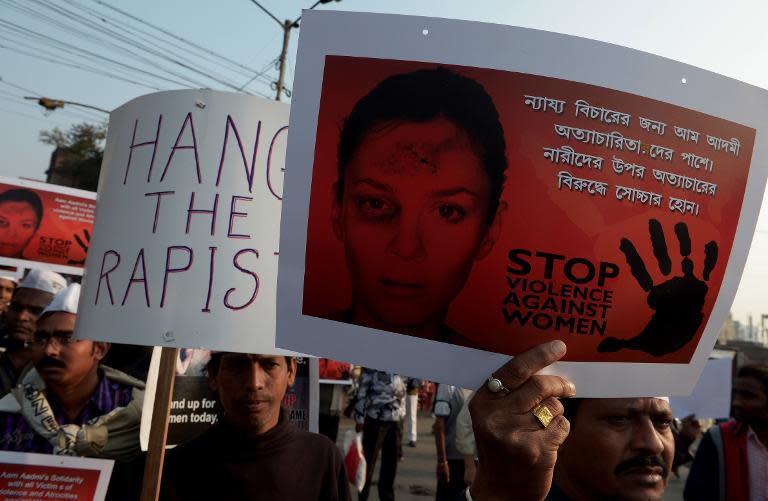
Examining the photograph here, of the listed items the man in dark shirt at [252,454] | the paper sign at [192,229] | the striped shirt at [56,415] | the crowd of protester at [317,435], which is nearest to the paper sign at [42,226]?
the crowd of protester at [317,435]

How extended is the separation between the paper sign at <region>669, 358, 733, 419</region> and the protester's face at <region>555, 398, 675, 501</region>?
3.27 metres

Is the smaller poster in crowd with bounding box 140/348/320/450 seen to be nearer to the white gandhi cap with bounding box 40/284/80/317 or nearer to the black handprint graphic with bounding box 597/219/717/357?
the white gandhi cap with bounding box 40/284/80/317

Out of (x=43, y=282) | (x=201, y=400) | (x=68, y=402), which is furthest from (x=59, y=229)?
(x=201, y=400)

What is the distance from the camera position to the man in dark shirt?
201 cm

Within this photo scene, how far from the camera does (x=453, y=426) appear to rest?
5.25m

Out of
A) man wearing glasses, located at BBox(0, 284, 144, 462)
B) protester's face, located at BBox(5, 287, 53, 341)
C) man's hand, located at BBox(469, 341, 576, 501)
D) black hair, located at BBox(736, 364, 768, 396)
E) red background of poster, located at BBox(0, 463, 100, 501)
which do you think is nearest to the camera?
man's hand, located at BBox(469, 341, 576, 501)

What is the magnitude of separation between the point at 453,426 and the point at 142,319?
164 inches

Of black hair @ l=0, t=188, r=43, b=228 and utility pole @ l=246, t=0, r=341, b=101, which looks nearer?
→ black hair @ l=0, t=188, r=43, b=228

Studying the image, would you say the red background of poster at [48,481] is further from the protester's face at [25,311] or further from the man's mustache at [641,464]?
the protester's face at [25,311]

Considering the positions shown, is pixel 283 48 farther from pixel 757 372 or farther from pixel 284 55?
pixel 757 372

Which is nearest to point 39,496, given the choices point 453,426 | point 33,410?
point 33,410

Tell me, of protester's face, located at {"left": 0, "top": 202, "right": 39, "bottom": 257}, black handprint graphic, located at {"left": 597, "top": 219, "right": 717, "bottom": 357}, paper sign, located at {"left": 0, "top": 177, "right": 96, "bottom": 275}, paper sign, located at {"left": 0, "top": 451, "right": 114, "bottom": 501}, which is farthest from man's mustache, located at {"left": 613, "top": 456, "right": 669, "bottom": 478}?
protester's face, located at {"left": 0, "top": 202, "right": 39, "bottom": 257}

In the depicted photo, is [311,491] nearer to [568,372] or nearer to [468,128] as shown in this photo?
[568,372]

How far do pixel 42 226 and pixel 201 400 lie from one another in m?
3.72
